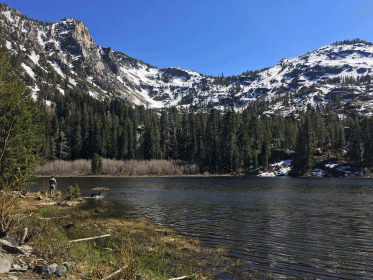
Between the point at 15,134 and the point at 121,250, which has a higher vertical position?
the point at 15,134

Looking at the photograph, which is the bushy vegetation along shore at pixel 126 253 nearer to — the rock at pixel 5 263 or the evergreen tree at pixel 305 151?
the rock at pixel 5 263

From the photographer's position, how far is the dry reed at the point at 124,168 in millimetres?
100750

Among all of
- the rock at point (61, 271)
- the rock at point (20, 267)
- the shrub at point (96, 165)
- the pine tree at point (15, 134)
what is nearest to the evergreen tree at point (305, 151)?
the shrub at point (96, 165)

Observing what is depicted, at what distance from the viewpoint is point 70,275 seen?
7.45 meters

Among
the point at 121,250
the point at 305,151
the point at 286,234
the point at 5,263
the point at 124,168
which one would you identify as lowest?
the point at 286,234

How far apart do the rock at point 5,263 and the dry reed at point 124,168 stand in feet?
310

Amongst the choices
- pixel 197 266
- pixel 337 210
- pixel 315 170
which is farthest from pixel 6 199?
pixel 315 170

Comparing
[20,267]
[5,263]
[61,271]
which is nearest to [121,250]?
[61,271]

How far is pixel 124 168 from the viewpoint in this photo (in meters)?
104

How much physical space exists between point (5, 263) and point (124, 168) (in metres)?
99.5

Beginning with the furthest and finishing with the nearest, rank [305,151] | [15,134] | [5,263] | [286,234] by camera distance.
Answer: [305,151]
[15,134]
[286,234]
[5,263]

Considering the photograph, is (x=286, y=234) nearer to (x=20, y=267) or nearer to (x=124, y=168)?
(x=20, y=267)

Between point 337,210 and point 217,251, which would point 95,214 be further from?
point 337,210

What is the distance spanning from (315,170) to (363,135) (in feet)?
85.7
